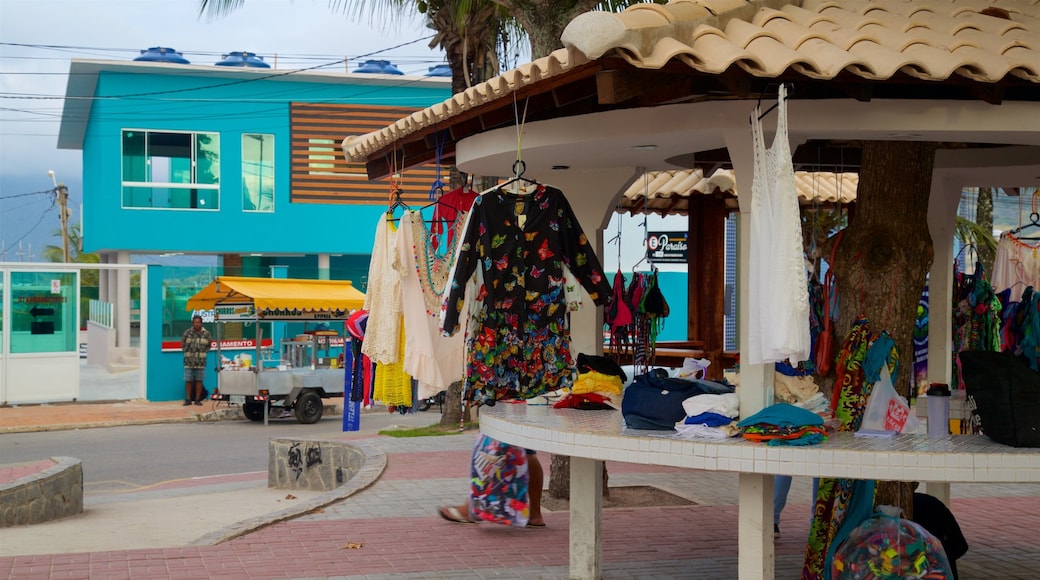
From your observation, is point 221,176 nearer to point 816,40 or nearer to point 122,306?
point 122,306

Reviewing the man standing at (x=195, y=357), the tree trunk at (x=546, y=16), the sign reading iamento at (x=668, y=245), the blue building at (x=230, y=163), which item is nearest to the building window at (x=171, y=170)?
the blue building at (x=230, y=163)

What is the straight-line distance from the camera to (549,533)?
916 cm

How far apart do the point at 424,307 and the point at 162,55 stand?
81.9ft

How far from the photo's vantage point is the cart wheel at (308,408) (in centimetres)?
2056

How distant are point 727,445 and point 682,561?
2.59 metres

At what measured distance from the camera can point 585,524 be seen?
7.45 meters

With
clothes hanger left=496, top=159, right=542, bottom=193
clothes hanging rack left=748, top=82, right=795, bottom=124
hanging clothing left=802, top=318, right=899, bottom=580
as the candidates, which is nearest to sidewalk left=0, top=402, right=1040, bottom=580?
hanging clothing left=802, top=318, right=899, bottom=580

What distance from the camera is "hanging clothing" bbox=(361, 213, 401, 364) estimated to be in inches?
337

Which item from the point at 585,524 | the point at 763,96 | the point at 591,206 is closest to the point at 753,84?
the point at 763,96

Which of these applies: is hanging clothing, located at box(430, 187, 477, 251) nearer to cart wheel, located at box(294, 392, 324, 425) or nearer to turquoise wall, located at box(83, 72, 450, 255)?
cart wheel, located at box(294, 392, 324, 425)

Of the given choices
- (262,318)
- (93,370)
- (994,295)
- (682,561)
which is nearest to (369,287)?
(682,561)

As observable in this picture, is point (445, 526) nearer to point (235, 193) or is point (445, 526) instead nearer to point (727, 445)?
point (727, 445)

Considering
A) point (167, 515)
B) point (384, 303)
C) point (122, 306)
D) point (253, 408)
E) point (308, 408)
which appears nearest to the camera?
point (384, 303)

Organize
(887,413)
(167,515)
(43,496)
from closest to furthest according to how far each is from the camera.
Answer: (887,413)
(43,496)
(167,515)
